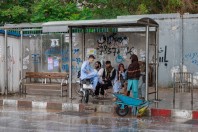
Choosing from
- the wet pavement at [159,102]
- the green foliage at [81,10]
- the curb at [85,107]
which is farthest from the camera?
the green foliage at [81,10]

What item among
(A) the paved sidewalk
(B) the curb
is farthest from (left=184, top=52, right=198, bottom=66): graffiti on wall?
(B) the curb

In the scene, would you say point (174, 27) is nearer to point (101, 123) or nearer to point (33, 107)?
point (33, 107)

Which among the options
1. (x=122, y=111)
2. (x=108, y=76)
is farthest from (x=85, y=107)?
(x=108, y=76)

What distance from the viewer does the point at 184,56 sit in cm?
1767

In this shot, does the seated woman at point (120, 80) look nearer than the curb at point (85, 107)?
No

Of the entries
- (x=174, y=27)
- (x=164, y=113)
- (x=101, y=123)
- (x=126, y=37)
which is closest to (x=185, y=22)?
(x=174, y=27)

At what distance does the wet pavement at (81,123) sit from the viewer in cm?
941

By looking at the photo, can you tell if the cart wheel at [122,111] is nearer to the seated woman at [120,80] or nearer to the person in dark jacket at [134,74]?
the person in dark jacket at [134,74]

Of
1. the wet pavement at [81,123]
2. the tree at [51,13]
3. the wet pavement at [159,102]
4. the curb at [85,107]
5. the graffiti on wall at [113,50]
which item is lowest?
the wet pavement at [81,123]

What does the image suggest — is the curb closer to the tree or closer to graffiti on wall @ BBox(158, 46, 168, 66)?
graffiti on wall @ BBox(158, 46, 168, 66)

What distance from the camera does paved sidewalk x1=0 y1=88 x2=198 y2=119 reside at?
37.6 feet

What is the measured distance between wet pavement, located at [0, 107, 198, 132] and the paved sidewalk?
41 centimetres

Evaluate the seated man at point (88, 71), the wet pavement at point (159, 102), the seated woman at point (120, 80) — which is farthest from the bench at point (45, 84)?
the seated woman at point (120, 80)

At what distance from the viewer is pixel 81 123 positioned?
1028 cm
